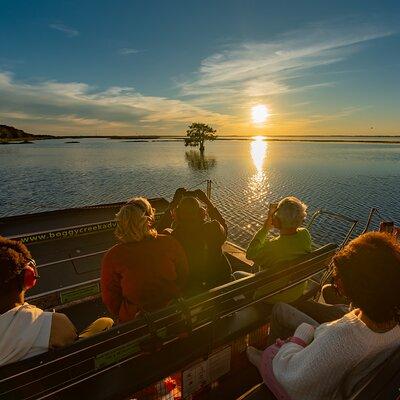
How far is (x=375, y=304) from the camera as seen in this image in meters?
1.70

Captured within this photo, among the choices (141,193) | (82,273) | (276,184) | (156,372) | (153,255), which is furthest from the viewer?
(276,184)

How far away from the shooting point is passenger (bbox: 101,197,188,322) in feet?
8.93

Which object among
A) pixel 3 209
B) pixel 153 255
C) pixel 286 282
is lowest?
pixel 3 209

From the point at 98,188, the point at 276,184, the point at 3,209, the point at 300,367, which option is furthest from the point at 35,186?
the point at 300,367

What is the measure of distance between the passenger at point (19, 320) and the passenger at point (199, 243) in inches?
67.8

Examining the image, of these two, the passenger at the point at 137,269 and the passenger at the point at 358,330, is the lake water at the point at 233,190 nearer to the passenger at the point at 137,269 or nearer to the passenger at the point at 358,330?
the passenger at the point at 137,269

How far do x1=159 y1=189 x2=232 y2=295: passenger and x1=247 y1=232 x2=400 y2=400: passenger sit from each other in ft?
5.99

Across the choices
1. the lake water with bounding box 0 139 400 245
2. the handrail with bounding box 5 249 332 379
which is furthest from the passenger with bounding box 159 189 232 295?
the lake water with bounding box 0 139 400 245

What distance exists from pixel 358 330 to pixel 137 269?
1831 millimetres

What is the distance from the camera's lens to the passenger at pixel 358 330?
1.71 meters

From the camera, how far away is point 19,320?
192cm

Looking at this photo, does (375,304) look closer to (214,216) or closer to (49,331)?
(49,331)

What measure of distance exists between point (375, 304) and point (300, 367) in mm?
629

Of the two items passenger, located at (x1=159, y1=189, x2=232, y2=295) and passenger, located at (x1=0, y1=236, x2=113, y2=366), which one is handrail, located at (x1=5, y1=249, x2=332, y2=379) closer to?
passenger, located at (x1=0, y1=236, x2=113, y2=366)
